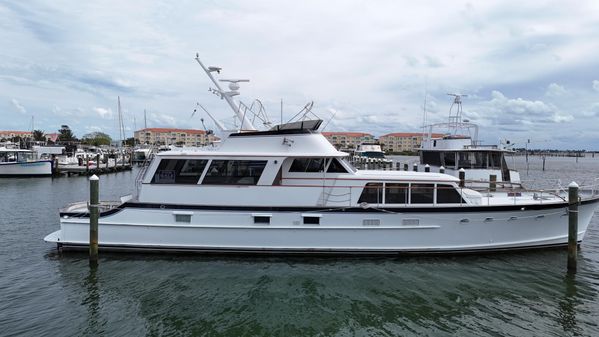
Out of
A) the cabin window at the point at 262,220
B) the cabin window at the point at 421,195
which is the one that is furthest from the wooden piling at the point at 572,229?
the cabin window at the point at 262,220

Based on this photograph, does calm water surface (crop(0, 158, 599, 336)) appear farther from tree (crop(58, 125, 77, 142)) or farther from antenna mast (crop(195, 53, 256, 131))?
Answer: tree (crop(58, 125, 77, 142))

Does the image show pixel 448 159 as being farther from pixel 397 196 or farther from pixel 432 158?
pixel 397 196

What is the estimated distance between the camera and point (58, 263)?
10.7 meters

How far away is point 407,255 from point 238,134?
237 inches

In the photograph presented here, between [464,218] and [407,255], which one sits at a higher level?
[464,218]

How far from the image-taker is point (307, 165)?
37.4 feet

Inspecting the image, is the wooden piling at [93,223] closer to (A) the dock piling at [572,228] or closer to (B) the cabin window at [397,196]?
(B) the cabin window at [397,196]

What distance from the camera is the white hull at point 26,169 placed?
3819cm

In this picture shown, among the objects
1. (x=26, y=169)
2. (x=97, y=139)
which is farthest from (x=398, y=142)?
(x=26, y=169)

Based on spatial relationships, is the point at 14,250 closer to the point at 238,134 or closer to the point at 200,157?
the point at 200,157

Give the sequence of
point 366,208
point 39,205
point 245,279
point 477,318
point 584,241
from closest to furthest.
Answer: point 477,318 → point 245,279 → point 366,208 → point 584,241 → point 39,205

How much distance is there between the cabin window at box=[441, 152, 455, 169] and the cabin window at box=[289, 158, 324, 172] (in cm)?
1422

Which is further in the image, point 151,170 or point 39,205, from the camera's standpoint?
point 39,205

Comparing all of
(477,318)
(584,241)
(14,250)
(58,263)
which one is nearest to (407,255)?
(477,318)
